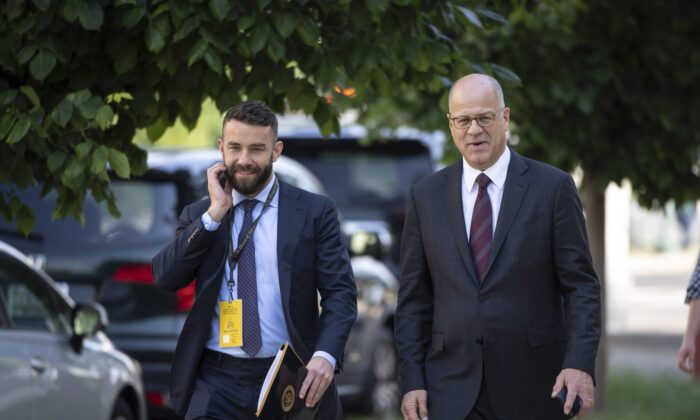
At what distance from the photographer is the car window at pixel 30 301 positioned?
6051 millimetres

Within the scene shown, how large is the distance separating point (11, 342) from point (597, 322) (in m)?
Answer: 2.90

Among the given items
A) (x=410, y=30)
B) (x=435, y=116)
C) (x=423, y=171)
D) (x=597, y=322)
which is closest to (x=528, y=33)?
(x=435, y=116)

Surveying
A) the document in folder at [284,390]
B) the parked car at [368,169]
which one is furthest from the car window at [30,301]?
the parked car at [368,169]

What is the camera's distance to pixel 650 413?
34.6 feet

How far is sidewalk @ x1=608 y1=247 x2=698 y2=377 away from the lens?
15711 millimetres

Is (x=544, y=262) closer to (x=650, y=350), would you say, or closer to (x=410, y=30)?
(x=410, y=30)

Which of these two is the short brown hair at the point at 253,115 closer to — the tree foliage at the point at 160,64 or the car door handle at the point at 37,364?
the tree foliage at the point at 160,64

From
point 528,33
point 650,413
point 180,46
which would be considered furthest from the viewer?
point 650,413

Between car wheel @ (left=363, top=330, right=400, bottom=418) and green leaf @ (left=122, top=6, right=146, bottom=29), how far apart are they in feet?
18.6

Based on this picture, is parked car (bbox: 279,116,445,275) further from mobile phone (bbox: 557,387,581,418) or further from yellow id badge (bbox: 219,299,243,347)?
mobile phone (bbox: 557,387,581,418)

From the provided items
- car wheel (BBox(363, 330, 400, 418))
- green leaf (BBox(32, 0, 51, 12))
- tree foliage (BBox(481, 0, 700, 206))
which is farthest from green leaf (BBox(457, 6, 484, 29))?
car wheel (BBox(363, 330, 400, 418))

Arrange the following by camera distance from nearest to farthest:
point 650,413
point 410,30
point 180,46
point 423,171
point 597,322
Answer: point 597,322 → point 180,46 → point 410,30 → point 650,413 → point 423,171

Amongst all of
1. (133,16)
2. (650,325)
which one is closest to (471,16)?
(133,16)

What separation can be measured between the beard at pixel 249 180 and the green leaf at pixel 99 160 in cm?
57
